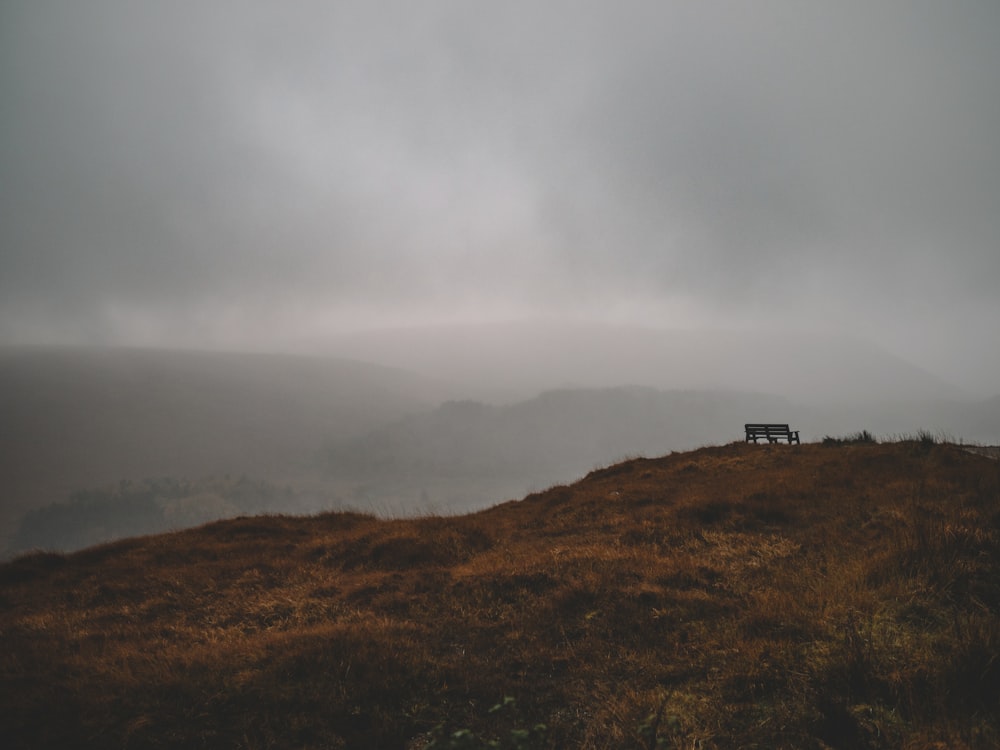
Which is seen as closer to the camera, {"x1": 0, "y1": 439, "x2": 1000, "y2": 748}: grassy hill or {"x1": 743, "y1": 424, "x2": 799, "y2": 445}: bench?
{"x1": 0, "y1": 439, "x2": 1000, "y2": 748}: grassy hill

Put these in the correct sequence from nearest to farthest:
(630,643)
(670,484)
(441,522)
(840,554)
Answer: (630,643)
(840,554)
(441,522)
(670,484)

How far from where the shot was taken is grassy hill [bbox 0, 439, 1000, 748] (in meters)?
4.45

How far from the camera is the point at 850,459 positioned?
16062 mm

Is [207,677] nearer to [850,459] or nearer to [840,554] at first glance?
[840,554]

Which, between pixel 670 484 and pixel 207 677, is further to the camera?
pixel 670 484

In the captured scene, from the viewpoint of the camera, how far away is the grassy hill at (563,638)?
445 cm

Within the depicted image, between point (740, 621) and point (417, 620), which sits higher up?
point (740, 621)

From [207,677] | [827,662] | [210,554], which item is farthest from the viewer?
[210,554]

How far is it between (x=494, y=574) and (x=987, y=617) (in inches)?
271

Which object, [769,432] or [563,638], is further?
[769,432]

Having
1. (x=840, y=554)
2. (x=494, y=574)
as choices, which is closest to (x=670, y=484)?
(x=840, y=554)

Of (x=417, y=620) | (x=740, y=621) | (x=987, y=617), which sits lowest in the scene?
(x=417, y=620)

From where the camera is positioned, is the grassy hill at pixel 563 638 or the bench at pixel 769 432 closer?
the grassy hill at pixel 563 638

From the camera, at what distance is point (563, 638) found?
6398 mm
